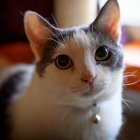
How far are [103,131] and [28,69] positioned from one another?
1.32 feet

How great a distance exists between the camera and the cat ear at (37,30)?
2.94 feet

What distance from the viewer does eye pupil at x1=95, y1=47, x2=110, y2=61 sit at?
89 cm

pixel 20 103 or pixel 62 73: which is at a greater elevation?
pixel 62 73

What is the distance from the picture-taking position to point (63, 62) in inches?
34.8

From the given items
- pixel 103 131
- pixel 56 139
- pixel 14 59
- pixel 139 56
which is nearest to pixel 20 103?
pixel 56 139

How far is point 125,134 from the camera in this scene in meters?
1.24

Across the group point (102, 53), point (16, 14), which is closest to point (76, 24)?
point (16, 14)

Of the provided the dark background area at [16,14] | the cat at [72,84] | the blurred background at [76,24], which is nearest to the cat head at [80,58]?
the cat at [72,84]

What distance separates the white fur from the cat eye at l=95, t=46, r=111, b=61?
0.02 m

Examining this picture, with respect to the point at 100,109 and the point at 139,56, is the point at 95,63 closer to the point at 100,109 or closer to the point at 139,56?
the point at 100,109

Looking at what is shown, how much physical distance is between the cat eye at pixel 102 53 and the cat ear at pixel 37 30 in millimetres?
139

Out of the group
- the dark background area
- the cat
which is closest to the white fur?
the cat

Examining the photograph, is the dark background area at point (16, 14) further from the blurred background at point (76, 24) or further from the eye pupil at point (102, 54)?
the eye pupil at point (102, 54)

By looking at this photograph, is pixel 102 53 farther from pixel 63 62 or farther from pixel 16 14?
pixel 16 14
